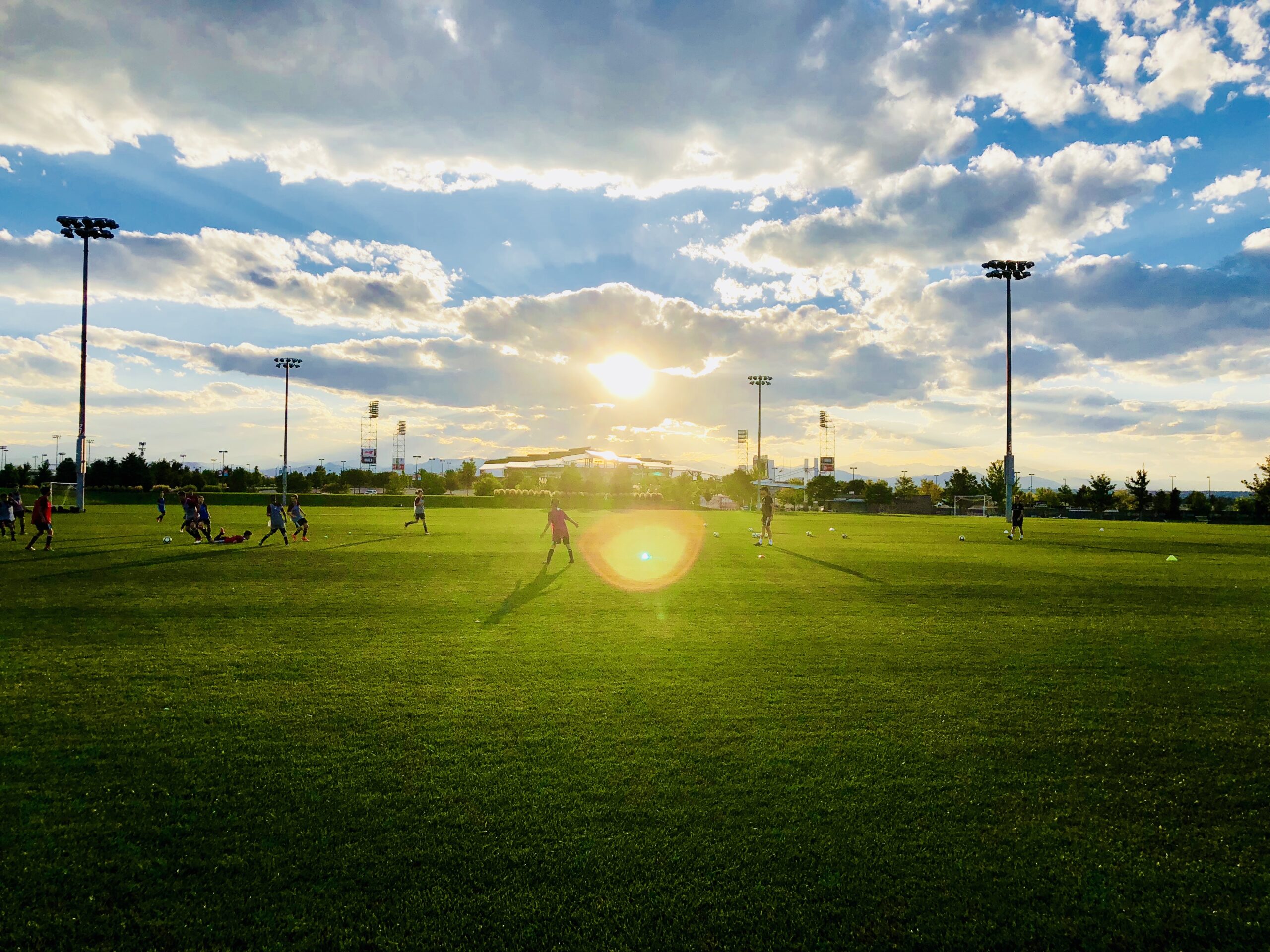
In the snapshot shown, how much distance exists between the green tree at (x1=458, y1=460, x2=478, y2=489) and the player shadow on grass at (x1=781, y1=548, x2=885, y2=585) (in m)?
103

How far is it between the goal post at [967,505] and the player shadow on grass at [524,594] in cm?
7789

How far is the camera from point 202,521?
2338cm

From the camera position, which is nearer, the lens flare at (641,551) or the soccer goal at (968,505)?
the lens flare at (641,551)

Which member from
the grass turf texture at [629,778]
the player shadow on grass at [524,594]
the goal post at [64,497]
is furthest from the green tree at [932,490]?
the grass turf texture at [629,778]

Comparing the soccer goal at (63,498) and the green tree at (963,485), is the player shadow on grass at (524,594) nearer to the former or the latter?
the soccer goal at (63,498)

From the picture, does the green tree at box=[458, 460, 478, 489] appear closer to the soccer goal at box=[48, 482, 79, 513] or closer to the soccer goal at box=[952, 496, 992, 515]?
the soccer goal at box=[48, 482, 79, 513]

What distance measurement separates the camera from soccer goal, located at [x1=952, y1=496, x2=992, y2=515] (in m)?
84.9

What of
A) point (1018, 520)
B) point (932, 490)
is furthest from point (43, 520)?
point (932, 490)

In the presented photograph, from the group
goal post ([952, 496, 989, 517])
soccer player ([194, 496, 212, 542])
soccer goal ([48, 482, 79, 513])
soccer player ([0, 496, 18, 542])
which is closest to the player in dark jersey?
soccer player ([194, 496, 212, 542])

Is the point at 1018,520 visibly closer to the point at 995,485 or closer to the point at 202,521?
the point at 202,521

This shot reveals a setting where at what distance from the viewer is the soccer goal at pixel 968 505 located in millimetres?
84875

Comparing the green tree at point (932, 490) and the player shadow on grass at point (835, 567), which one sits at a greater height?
the green tree at point (932, 490)

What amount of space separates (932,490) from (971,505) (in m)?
20.3

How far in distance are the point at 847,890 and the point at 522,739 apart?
2.92 metres
